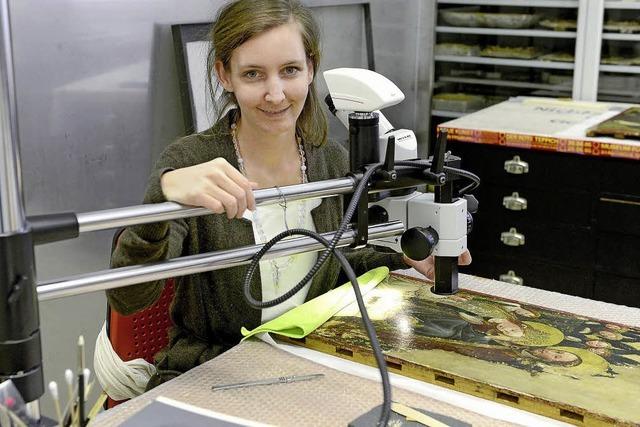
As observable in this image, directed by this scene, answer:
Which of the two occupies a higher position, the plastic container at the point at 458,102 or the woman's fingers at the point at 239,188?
the woman's fingers at the point at 239,188

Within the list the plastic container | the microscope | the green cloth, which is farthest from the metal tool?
the plastic container

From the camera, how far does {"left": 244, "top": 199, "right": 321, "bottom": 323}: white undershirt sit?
153cm

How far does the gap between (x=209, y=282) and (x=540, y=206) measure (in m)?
1.68

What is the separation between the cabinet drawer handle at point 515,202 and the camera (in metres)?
2.90

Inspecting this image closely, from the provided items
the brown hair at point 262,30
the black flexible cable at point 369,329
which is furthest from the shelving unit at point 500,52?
the black flexible cable at point 369,329

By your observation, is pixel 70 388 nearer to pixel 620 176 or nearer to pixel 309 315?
pixel 309 315

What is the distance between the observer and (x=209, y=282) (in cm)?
154

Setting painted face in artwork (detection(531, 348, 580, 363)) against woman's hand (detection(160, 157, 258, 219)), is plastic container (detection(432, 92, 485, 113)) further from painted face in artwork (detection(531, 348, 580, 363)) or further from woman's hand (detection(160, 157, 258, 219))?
woman's hand (detection(160, 157, 258, 219))

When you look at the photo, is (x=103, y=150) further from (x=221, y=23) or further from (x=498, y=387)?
(x=498, y=387)

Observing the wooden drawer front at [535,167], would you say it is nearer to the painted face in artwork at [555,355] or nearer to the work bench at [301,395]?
the painted face in artwork at [555,355]

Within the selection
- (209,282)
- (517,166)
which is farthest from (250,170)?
(517,166)

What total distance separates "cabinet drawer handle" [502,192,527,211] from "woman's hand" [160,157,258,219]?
6.65 ft

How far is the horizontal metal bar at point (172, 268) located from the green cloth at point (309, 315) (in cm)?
30

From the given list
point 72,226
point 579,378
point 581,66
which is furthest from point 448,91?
point 72,226
